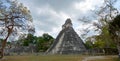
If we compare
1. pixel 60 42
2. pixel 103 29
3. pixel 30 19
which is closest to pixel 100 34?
pixel 103 29

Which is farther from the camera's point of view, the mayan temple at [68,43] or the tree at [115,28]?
the mayan temple at [68,43]

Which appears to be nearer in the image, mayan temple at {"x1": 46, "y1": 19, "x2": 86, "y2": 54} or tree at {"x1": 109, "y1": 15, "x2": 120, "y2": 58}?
tree at {"x1": 109, "y1": 15, "x2": 120, "y2": 58}

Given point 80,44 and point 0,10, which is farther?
point 80,44

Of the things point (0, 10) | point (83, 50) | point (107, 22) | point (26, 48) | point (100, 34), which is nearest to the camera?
point (0, 10)

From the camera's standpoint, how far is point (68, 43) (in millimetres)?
53125

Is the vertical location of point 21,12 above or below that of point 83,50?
above

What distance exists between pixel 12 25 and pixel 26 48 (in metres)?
35.6

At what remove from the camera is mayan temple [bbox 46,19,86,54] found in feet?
169

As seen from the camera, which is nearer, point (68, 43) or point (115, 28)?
point (115, 28)

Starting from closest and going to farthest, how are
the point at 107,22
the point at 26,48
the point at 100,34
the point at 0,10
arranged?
1. the point at 0,10
2. the point at 107,22
3. the point at 100,34
4. the point at 26,48

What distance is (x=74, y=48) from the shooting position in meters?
52.2

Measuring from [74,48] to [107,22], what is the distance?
20.3 metres

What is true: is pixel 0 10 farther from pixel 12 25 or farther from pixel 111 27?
pixel 111 27

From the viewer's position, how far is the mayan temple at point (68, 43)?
51594mm
